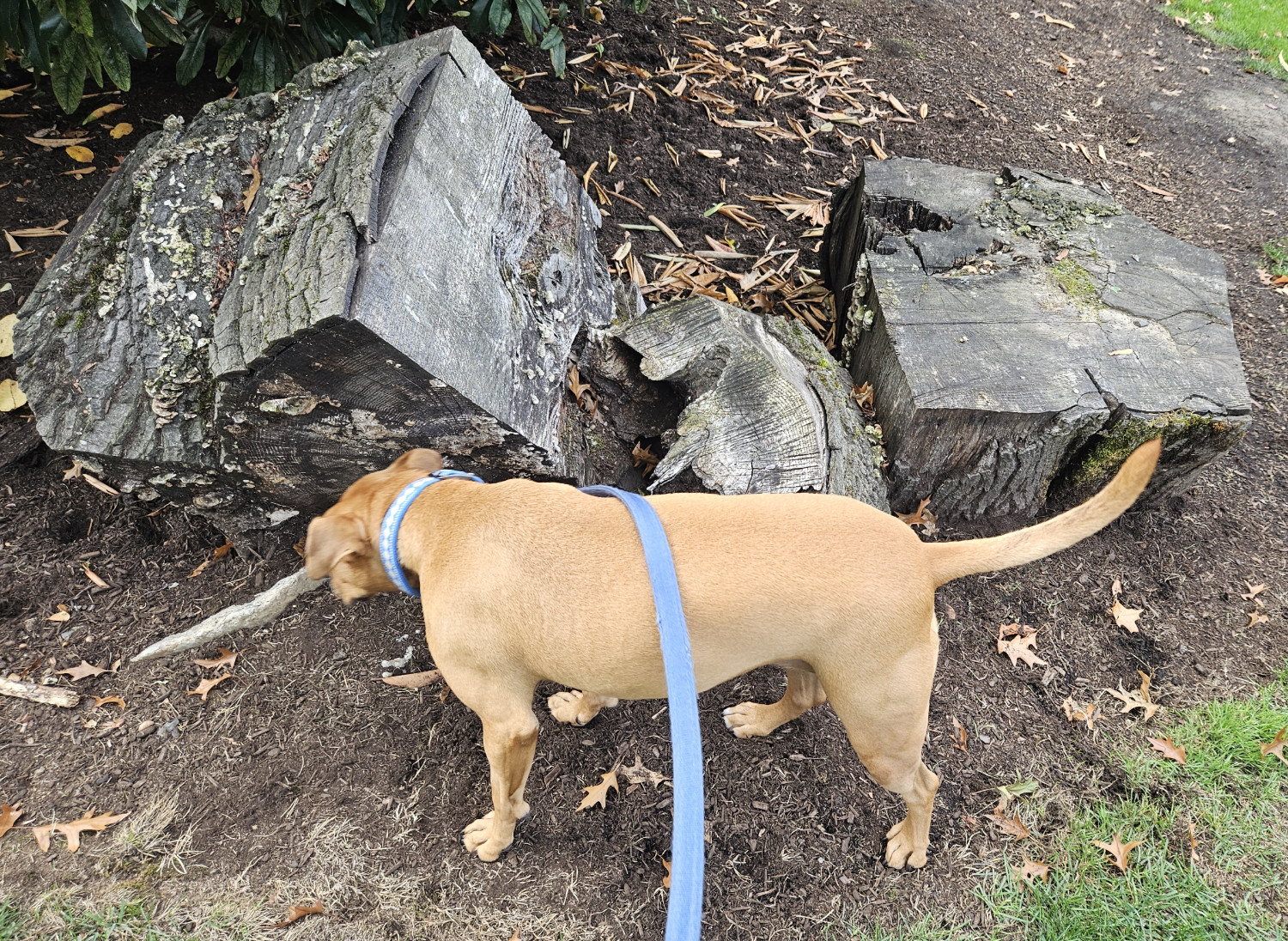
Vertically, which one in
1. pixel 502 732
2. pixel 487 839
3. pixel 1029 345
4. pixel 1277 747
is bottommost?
pixel 1277 747

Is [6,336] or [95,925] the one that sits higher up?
[6,336]

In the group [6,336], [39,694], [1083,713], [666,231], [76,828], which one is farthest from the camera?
[666,231]

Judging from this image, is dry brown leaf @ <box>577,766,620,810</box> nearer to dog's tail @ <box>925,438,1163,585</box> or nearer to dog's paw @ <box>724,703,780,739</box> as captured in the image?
dog's paw @ <box>724,703,780,739</box>

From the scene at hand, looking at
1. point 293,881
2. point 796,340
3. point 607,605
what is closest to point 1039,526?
point 607,605

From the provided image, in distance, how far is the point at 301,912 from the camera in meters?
2.67

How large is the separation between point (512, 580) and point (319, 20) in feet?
11.5

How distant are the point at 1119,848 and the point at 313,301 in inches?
140

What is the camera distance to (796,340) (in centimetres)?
394

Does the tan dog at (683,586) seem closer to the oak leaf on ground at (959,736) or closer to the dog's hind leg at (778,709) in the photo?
the dog's hind leg at (778,709)

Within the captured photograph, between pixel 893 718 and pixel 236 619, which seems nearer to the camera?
pixel 893 718

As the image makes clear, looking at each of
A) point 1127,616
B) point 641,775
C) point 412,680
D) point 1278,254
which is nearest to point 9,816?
point 412,680

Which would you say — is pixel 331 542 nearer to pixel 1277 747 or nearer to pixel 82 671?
pixel 82 671

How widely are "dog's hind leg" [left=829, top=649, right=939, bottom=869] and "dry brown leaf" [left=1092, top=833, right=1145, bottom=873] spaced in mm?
903

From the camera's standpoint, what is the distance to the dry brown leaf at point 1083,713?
11.0 ft
